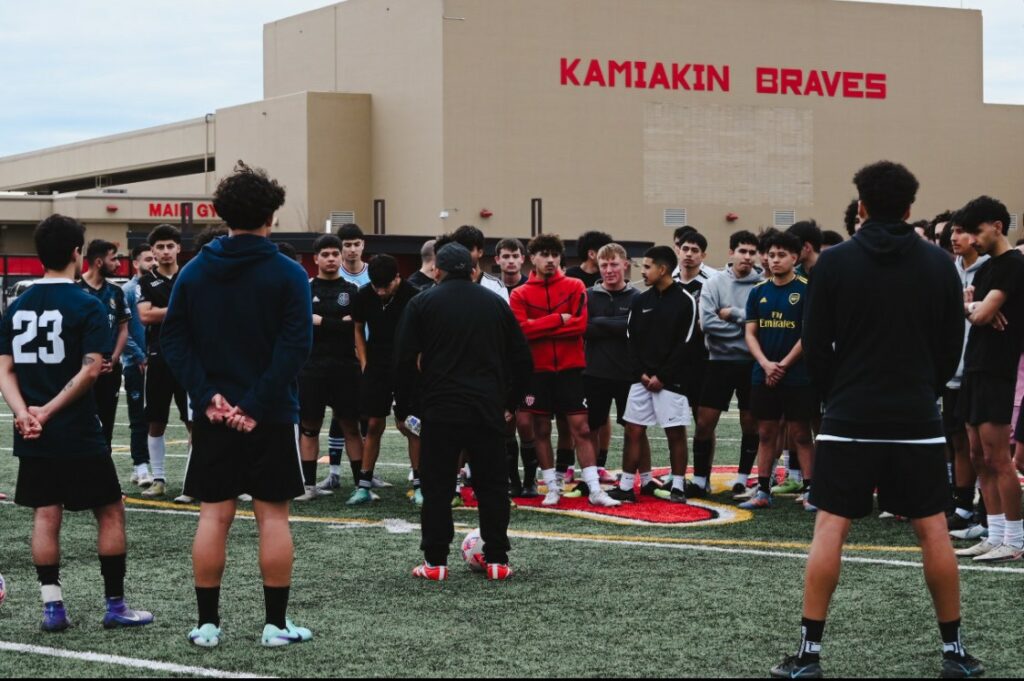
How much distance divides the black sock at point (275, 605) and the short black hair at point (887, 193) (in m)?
3.03

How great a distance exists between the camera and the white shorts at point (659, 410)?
1091 centimetres

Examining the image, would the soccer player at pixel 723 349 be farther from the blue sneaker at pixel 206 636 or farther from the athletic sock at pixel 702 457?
the blue sneaker at pixel 206 636

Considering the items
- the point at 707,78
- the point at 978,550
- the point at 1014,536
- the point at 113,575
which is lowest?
the point at 978,550

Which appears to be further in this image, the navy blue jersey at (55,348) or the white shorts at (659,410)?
the white shorts at (659,410)

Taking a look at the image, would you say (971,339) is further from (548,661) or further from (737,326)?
(548,661)

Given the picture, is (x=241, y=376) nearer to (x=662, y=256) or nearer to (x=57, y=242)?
(x=57, y=242)

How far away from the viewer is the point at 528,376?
841cm

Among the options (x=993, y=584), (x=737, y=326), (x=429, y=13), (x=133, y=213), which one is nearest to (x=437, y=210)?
(x=429, y=13)

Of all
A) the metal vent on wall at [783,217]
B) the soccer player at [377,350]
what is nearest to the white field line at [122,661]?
the soccer player at [377,350]

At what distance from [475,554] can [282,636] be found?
200cm

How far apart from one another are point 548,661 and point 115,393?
19.5 feet

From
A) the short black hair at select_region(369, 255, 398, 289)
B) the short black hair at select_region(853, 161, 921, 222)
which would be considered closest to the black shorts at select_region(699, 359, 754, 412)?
the short black hair at select_region(369, 255, 398, 289)

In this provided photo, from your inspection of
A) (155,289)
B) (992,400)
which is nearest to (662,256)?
(992,400)

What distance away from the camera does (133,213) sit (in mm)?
54531
